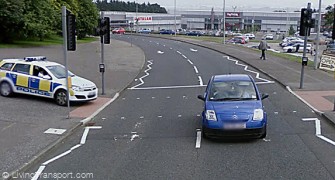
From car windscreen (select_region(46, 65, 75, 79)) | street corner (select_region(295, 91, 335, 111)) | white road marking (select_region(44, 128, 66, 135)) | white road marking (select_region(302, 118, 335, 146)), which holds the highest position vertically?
car windscreen (select_region(46, 65, 75, 79))

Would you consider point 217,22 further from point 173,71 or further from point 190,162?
point 190,162

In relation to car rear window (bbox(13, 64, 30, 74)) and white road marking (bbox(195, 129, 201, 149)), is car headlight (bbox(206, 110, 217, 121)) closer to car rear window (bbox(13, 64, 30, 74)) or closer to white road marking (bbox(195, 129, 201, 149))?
white road marking (bbox(195, 129, 201, 149))

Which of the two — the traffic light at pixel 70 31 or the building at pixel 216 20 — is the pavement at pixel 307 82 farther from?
the building at pixel 216 20

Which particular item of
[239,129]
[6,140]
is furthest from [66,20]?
[239,129]

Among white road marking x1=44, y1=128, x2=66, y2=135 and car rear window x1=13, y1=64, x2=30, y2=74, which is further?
car rear window x1=13, y1=64, x2=30, y2=74

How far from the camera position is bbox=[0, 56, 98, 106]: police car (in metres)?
14.1

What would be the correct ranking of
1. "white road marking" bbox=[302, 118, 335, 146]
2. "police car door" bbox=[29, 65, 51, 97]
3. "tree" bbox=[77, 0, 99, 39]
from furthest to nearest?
"tree" bbox=[77, 0, 99, 39] → "police car door" bbox=[29, 65, 51, 97] → "white road marking" bbox=[302, 118, 335, 146]

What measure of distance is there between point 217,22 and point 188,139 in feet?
452

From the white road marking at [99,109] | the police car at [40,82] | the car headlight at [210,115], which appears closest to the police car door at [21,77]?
the police car at [40,82]

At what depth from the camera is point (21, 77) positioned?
14.7 metres

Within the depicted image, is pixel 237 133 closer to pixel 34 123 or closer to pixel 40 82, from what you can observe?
pixel 34 123

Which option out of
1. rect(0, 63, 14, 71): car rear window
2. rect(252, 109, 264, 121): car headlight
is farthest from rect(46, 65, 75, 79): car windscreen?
rect(252, 109, 264, 121): car headlight

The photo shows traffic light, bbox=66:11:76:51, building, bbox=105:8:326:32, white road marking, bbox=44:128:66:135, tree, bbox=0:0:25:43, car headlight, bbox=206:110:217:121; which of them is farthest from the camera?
building, bbox=105:8:326:32

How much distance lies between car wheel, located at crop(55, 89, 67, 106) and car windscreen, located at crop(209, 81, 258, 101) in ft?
20.0
